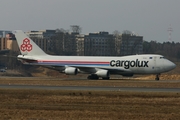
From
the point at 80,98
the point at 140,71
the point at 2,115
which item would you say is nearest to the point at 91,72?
the point at 140,71

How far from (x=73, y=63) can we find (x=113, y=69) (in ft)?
18.6

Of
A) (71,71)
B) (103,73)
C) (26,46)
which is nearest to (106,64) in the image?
(103,73)

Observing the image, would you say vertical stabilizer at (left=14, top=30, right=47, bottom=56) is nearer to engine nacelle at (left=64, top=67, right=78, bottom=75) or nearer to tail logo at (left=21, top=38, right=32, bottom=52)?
tail logo at (left=21, top=38, right=32, bottom=52)

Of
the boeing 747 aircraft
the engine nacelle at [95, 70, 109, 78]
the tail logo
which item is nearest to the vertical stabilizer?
the tail logo

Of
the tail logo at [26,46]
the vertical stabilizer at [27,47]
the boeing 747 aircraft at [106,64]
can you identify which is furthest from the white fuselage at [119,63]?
the tail logo at [26,46]

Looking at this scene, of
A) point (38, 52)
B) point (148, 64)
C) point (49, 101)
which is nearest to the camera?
point (49, 101)

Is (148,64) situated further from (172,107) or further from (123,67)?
(172,107)

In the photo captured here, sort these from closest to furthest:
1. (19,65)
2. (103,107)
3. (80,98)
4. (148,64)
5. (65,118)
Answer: (65,118), (103,107), (80,98), (148,64), (19,65)

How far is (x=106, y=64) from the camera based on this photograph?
207ft

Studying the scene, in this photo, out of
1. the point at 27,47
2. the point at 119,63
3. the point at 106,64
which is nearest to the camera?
the point at 119,63

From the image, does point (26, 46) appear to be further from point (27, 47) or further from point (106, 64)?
point (106, 64)

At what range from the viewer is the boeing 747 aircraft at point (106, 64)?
61750mm

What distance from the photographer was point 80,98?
100 ft

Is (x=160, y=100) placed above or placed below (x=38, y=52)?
below
